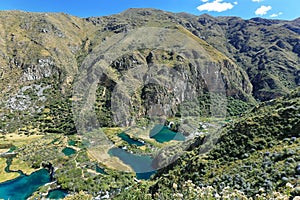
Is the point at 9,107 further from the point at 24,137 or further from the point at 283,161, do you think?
the point at 283,161

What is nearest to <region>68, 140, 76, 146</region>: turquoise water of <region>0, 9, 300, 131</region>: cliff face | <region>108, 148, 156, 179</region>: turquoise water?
<region>108, 148, 156, 179</region>: turquoise water

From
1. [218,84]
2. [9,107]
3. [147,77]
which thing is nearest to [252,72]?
[218,84]

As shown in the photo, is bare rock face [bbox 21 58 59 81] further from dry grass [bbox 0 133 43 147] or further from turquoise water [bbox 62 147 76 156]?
turquoise water [bbox 62 147 76 156]

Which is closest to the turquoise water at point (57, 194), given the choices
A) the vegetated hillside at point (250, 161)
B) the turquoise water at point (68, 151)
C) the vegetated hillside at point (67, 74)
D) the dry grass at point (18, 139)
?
the turquoise water at point (68, 151)

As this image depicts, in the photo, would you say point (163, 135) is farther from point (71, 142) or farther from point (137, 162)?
point (71, 142)

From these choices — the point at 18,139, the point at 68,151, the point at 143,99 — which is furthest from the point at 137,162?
the point at 143,99
